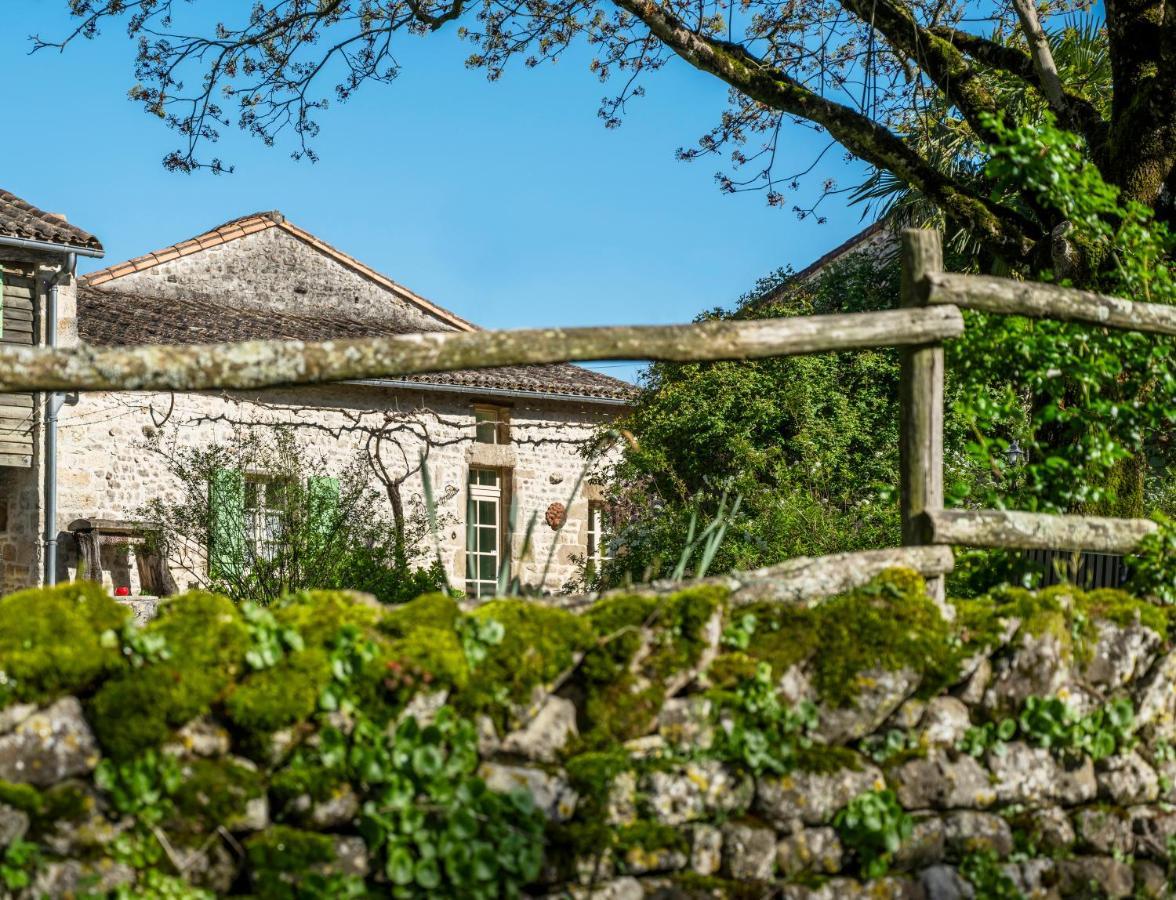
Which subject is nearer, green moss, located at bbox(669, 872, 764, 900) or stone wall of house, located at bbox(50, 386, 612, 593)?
green moss, located at bbox(669, 872, 764, 900)

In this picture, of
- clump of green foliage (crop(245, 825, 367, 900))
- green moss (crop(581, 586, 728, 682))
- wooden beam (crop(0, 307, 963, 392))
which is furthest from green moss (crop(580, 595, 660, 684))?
clump of green foliage (crop(245, 825, 367, 900))

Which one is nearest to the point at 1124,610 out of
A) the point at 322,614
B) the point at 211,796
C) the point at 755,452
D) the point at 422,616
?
the point at 422,616

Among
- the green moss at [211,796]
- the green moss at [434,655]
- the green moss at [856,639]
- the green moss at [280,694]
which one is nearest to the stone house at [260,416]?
the green moss at [856,639]

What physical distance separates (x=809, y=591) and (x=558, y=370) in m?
14.8

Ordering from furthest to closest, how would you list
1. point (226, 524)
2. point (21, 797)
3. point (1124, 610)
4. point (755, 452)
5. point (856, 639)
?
point (226, 524) < point (755, 452) < point (1124, 610) < point (856, 639) < point (21, 797)

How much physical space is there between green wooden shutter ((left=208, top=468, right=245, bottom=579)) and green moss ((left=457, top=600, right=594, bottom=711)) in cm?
876

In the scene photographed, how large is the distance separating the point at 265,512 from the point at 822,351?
920 cm

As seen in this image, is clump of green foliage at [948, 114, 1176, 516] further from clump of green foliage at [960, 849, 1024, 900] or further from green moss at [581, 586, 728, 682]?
green moss at [581, 586, 728, 682]

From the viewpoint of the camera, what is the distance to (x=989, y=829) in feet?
11.6

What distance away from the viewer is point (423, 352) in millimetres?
3283

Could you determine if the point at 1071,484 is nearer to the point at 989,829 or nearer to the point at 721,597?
the point at 989,829

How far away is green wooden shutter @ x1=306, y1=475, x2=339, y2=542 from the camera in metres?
11.7

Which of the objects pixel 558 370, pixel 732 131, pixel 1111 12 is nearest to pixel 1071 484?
pixel 1111 12

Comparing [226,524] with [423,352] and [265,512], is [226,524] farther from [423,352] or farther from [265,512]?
[423,352]
